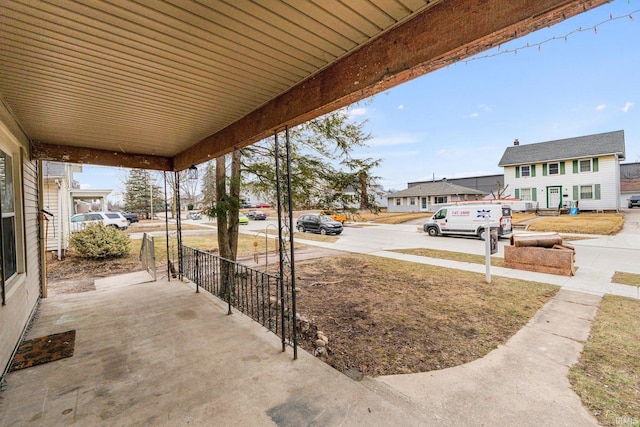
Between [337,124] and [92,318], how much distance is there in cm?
522

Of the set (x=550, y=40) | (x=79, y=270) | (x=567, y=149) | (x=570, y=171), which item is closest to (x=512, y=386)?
(x=550, y=40)

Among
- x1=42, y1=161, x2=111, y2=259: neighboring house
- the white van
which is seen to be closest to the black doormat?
x1=42, y1=161, x2=111, y2=259: neighboring house

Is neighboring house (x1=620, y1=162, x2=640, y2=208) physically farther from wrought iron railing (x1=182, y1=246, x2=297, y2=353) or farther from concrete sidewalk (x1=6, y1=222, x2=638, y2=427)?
wrought iron railing (x1=182, y1=246, x2=297, y2=353)

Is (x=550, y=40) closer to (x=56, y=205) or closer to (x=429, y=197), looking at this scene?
(x=56, y=205)

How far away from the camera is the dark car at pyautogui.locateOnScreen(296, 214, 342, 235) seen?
50.5 feet

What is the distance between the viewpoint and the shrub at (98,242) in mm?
8805

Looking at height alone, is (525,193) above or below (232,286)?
above

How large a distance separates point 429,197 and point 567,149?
10917 mm

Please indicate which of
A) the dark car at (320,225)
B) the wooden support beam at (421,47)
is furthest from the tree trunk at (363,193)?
the dark car at (320,225)

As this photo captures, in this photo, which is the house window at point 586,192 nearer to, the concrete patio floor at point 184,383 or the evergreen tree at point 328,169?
the evergreen tree at point 328,169

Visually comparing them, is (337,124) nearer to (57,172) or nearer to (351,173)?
(351,173)

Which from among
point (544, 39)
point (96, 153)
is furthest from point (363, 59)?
point (96, 153)

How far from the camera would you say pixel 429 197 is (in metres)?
28.0

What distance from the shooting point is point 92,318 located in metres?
4.02
